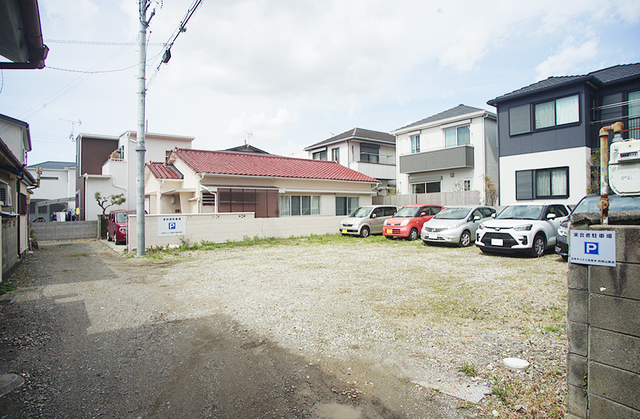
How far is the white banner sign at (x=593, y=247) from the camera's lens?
223 centimetres

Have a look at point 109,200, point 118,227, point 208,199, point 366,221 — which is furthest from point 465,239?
point 109,200

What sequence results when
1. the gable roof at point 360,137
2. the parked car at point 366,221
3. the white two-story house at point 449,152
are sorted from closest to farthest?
the parked car at point 366,221 → the white two-story house at point 449,152 → the gable roof at point 360,137

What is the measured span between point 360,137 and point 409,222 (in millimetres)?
12592

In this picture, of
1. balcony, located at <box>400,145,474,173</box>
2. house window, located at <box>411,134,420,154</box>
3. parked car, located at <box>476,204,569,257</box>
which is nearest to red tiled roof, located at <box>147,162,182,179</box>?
balcony, located at <box>400,145,474,173</box>

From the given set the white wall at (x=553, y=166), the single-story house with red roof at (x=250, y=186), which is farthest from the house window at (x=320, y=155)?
the white wall at (x=553, y=166)

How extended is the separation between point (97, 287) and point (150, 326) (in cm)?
338

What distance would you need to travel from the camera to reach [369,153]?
27.1 meters

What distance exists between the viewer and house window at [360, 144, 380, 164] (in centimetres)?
2684

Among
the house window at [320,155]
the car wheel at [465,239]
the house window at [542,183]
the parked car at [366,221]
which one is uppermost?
the house window at [320,155]

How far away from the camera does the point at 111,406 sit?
291 cm

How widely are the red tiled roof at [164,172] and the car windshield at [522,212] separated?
1505 centimetres

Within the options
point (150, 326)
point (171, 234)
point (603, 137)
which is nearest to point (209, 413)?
point (150, 326)

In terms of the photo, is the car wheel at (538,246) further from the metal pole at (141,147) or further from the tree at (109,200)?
the tree at (109,200)

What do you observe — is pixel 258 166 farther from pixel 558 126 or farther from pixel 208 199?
pixel 558 126
